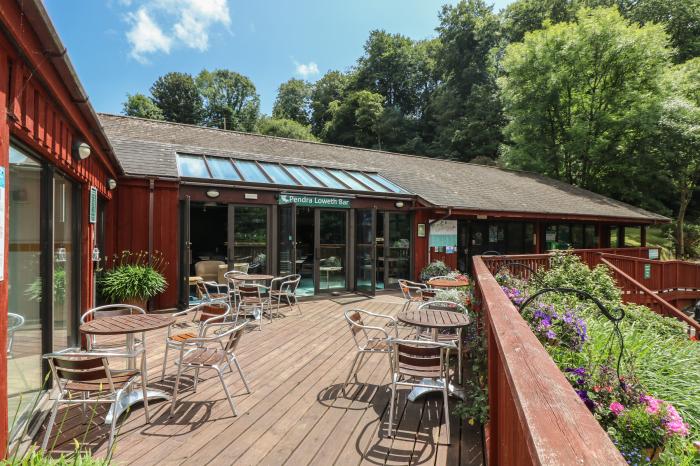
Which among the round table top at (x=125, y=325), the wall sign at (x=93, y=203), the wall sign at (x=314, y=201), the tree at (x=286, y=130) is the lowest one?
the round table top at (x=125, y=325)

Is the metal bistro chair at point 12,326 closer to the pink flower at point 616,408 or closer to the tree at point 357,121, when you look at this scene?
the pink flower at point 616,408

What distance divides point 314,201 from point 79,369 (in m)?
6.10

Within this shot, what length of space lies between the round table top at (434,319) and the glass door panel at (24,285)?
9.65ft

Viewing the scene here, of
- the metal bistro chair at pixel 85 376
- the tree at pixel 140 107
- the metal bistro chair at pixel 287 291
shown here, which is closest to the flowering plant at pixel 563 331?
the metal bistro chair at pixel 85 376

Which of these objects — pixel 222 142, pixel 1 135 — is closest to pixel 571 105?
pixel 222 142

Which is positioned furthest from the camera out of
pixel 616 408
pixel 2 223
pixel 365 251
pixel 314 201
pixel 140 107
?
pixel 140 107

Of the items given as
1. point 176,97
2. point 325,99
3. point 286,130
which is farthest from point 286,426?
point 176,97

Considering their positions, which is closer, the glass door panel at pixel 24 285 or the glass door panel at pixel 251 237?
the glass door panel at pixel 24 285

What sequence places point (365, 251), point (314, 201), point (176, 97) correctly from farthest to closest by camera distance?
1. point (176, 97)
2. point (365, 251)
3. point (314, 201)

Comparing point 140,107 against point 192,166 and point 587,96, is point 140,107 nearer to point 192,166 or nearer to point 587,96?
point 192,166

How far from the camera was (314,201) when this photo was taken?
833 cm

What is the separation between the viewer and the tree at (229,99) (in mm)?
40094

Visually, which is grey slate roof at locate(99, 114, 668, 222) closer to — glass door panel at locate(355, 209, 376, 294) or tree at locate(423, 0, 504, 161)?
glass door panel at locate(355, 209, 376, 294)

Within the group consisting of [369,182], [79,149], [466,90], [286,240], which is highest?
[466,90]
